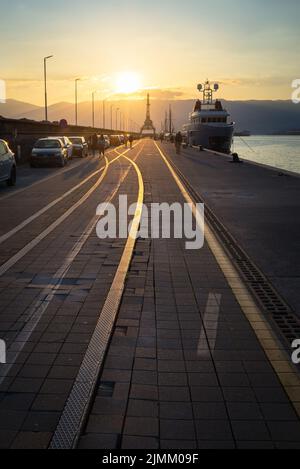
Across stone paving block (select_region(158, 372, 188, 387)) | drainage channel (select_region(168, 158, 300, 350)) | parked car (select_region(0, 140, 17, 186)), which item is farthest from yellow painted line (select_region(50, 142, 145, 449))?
parked car (select_region(0, 140, 17, 186))

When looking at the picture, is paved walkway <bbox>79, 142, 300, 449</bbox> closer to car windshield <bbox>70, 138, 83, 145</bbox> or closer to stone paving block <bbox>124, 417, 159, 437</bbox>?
stone paving block <bbox>124, 417, 159, 437</bbox>

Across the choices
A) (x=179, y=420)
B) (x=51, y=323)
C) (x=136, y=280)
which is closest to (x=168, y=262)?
(x=136, y=280)

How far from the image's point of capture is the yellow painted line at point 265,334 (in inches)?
172

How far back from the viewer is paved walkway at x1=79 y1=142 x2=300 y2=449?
3611 mm

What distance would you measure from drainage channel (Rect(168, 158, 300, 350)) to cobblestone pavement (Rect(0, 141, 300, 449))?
33cm

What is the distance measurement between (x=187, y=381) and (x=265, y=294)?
2776mm

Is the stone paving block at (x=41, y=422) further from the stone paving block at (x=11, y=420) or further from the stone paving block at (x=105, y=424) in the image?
the stone paving block at (x=105, y=424)

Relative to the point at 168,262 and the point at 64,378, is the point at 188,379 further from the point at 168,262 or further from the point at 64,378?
→ the point at 168,262

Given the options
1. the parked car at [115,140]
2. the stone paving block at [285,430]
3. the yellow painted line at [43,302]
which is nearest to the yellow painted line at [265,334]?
the stone paving block at [285,430]

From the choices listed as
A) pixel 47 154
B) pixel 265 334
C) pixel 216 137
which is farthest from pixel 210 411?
pixel 216 137

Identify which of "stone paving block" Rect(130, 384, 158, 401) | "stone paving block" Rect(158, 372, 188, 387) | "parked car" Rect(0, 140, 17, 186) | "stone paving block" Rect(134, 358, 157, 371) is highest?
"parked car" Rect(0, 140, 17, 186)

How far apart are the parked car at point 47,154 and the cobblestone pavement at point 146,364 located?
23.1 m

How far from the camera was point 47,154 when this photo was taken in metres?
30.5

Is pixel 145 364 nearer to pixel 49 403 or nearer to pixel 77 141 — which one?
pixel 49 403
